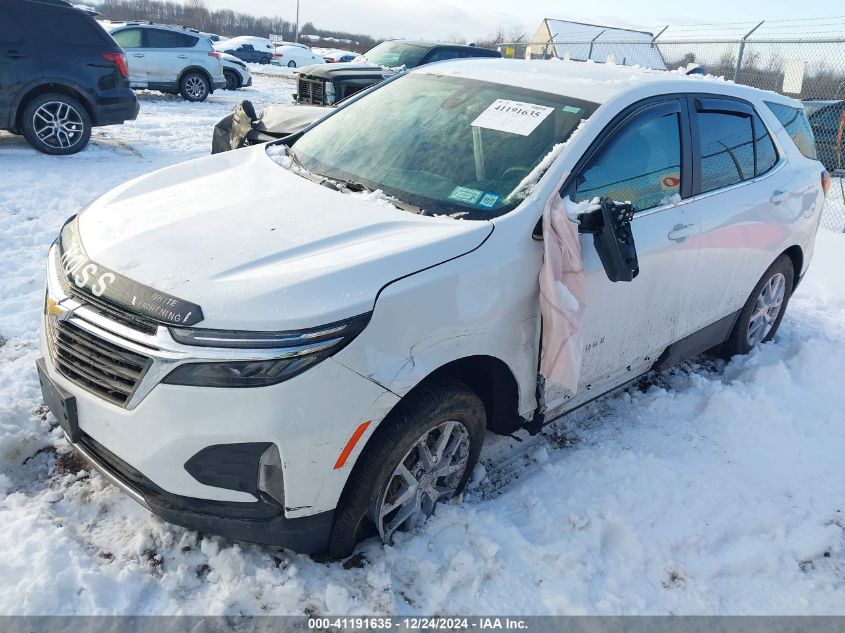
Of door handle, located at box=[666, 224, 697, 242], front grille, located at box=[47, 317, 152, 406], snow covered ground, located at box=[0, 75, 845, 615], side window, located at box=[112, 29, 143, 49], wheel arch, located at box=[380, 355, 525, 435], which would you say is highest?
side window, located at box=[112, 29, 143, 49]

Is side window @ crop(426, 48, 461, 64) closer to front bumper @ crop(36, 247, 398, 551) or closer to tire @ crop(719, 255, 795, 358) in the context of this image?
tire @ crop(719, 255, 795, 358)

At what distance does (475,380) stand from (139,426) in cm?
133

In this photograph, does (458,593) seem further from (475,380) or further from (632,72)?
(632,72)

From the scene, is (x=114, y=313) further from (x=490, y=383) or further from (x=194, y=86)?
(x=194, y=86)

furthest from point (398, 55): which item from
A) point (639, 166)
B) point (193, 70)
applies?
point (639, 166)

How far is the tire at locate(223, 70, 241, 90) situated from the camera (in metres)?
18.3

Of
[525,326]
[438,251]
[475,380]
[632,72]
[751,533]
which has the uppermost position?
[632,72]

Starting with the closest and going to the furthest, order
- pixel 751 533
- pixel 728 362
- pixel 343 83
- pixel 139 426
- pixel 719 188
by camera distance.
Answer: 1. pixel 139 426
2. pixel 751 533
3. pixel 719 188
4. pixel 728 362
5. pixel 343 83

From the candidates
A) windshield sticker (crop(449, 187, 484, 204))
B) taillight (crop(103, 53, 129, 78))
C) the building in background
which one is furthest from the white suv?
windshield sticker (crop(449, 187, 484, 204))

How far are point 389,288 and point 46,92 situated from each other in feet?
25.7

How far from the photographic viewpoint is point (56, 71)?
8023 mm

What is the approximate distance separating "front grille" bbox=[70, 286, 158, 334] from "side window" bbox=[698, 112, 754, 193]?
2.88 m

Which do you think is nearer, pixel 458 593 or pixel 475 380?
pixel 458 593

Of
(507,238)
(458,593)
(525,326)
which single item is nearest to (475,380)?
(525,326)
